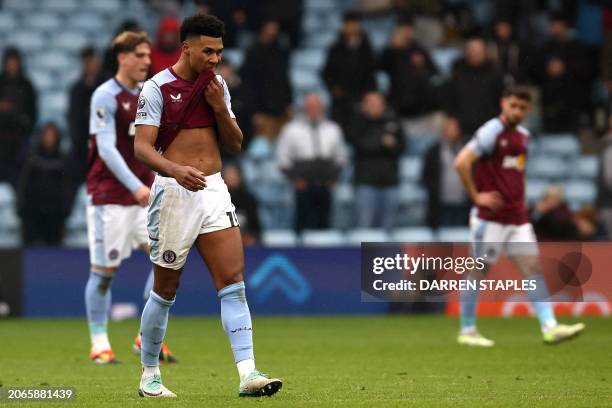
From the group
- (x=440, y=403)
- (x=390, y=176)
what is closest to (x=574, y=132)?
(x=390, y=176)

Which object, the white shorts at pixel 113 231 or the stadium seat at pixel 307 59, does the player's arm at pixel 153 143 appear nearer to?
the white shorts at pixel 113 231

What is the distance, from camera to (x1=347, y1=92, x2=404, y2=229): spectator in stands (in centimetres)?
1748

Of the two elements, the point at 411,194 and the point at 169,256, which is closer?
the point at 169,256

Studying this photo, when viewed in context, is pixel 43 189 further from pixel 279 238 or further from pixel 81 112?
pixel 279 238

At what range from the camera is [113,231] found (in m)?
11.0

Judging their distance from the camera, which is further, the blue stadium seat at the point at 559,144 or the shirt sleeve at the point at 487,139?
the blue stadium seat at the point at 559,144

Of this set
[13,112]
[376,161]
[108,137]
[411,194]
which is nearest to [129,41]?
[108,137]

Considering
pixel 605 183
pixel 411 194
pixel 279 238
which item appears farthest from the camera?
pixel 411 194

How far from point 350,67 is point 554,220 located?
3963mm

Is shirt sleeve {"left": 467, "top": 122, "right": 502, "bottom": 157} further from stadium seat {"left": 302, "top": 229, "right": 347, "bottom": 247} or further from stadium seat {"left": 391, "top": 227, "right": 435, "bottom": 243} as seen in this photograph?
stadium seat {"left": 302, "top": 229, "right": 347, "bottom": 247}

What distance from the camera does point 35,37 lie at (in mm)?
21875

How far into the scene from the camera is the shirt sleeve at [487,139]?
41.3 ft

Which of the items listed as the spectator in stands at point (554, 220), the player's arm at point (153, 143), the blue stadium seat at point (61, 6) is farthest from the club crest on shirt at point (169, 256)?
the blue stadium seat at point (61, 6)

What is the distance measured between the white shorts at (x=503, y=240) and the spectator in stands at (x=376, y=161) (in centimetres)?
481
